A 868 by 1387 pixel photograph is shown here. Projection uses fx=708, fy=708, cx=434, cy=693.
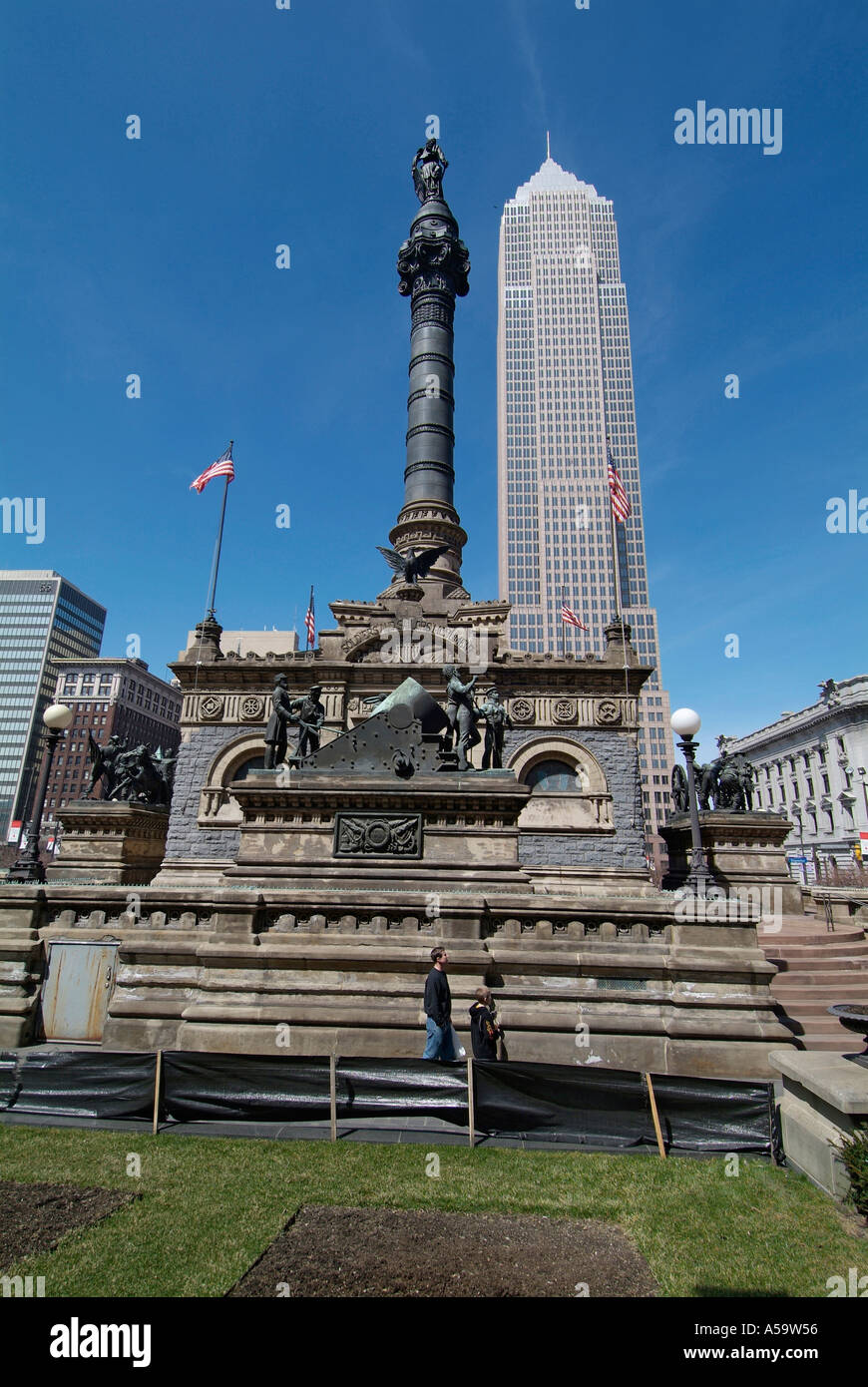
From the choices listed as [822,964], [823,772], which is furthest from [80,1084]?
[823,772]

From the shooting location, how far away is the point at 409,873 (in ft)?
38.2

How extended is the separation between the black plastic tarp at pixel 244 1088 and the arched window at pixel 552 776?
21.3 m

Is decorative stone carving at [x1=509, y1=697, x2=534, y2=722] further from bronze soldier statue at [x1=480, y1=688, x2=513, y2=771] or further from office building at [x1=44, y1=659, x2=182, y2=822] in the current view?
office building at [x1=44, y1=659, x2=182, y2=822]

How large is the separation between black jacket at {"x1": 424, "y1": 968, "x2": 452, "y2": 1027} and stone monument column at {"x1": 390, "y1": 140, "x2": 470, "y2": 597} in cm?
3241

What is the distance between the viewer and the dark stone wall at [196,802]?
93.4ft

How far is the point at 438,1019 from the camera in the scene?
27.2 ft

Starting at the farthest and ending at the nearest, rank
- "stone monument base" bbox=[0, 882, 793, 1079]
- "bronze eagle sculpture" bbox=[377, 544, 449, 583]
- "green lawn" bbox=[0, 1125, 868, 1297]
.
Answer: "bronze eagle sculpture" bbox=[377, 544, 449, 583] < "stone monument base" bbox=[0, 882, 793, 1079] < "green lawn" bbox=[0, 1125, 868, 1297]

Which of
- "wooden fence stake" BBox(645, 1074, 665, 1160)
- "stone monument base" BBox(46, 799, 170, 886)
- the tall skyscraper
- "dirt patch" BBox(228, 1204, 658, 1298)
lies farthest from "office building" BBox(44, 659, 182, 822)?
"dirt patch" BBox(228, 1204, 658, 1298)

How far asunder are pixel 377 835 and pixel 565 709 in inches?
715

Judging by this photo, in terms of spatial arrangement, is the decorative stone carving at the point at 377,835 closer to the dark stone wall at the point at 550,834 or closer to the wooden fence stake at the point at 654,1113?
the wooden fence stake at the point at 654,1113

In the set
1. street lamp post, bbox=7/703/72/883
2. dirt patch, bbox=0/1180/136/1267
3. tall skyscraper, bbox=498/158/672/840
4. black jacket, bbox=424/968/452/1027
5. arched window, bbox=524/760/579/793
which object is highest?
tall skyscraper, bbox=498/158/672/840

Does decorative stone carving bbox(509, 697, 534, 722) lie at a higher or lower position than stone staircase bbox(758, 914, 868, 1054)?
higher

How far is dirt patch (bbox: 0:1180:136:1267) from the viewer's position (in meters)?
5.09
